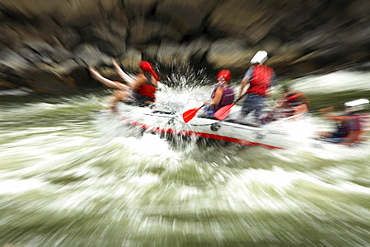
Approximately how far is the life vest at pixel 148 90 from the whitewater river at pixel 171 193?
175 millimetres

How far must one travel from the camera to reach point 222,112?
11.5ft

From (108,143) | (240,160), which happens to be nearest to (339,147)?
(240,160)

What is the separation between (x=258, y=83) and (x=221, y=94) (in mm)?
553

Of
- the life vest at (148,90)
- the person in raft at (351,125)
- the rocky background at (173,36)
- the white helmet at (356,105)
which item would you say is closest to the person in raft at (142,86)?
the life vest at (148,90)

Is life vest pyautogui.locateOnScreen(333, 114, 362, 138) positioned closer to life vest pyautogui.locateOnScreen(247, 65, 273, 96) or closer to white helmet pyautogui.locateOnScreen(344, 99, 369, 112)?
white helmet pyautogui.locateOnScreen(344, 99, 369, 112)

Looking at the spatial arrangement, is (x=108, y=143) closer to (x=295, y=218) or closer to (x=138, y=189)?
(x=138, y=189)

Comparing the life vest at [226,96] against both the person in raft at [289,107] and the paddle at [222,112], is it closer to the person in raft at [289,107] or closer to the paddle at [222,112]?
the paddle at [222,112]

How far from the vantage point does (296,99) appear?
3.63m

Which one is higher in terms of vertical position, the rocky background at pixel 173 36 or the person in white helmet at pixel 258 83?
the rocky background at pixel 173 36

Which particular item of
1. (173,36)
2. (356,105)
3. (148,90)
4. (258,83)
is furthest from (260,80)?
(173,36)

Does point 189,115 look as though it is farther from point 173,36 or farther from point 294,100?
point 173,36

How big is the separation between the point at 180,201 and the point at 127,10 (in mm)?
7491

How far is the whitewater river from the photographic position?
1.87 metres

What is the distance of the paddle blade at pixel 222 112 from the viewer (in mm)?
3488
